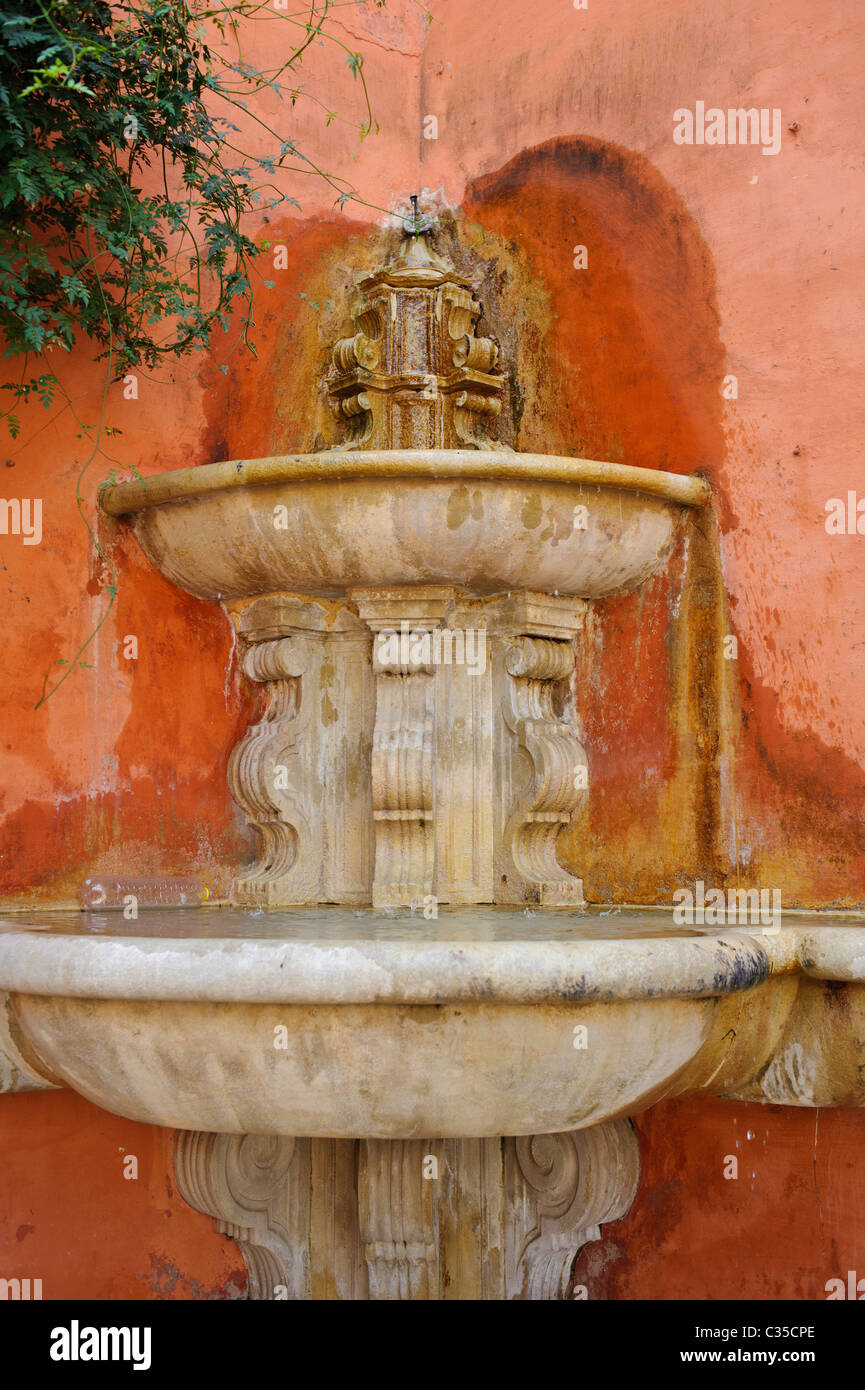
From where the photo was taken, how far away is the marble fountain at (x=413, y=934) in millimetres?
2330

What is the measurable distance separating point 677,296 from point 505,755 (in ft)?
4.48

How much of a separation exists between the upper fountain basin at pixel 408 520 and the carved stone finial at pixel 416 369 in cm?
58

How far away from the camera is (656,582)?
3514 millimetres

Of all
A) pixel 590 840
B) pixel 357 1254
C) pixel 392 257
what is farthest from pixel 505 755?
pixel 392 257

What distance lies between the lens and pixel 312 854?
11.5 feet

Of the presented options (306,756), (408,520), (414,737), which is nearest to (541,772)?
(414,737)

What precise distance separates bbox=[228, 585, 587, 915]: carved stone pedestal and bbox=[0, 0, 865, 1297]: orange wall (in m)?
0.12

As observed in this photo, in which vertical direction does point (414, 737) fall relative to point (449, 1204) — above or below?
above

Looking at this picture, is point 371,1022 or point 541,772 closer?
point 371,1022

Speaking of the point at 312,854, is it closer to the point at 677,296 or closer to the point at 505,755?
the point at 505,755

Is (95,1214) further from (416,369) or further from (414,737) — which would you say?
(416,369)

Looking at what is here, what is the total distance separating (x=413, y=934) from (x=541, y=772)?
2.85ft

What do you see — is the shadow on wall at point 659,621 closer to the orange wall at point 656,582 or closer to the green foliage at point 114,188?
the orange wall at point 656,582

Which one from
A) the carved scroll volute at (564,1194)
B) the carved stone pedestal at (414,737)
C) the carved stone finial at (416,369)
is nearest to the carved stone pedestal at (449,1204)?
the carved scroll volute at (564,1194)
